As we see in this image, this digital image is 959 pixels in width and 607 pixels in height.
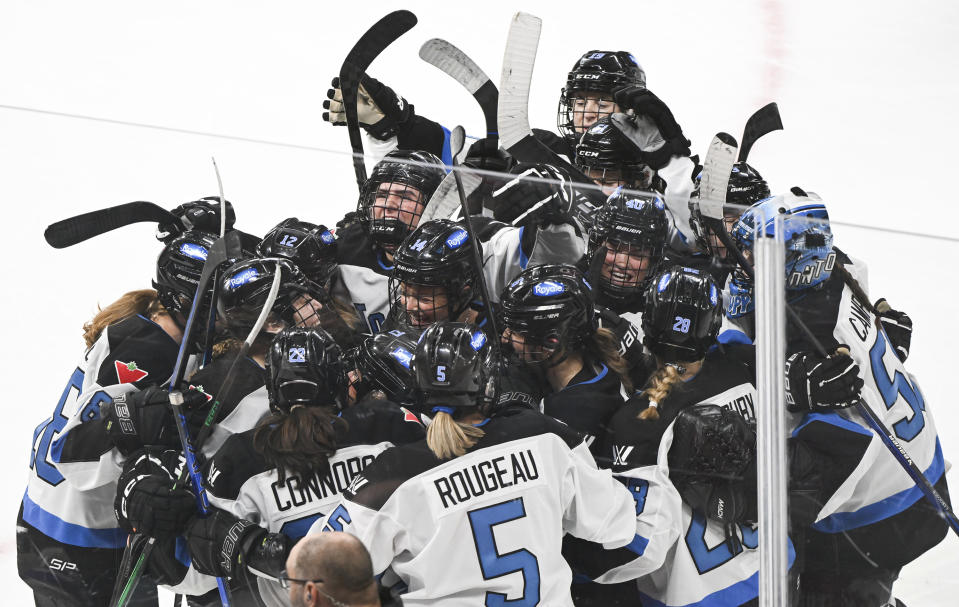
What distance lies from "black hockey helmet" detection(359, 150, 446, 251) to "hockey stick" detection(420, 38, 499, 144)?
0.17m

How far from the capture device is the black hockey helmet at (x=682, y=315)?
1671 millimetres

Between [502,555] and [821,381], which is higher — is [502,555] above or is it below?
below

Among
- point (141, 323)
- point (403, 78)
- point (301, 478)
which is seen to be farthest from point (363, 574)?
point (403, 78)

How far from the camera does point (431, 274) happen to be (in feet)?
6.64

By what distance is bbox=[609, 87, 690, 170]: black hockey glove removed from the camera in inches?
105

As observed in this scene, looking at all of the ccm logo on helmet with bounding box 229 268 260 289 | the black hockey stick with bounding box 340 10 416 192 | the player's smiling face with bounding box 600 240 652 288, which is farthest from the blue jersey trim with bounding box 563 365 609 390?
the black hockey stick with bounding box 340 10 416 192

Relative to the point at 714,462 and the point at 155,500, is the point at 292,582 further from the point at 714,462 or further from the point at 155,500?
the point at 714,462

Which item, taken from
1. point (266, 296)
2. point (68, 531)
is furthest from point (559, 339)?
point (68, 531)

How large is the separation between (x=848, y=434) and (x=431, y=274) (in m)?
0.82

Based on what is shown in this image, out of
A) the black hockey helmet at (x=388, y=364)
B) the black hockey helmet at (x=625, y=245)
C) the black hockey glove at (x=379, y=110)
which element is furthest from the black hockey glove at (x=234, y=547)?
the black hockey glove at (x=379, y=110)

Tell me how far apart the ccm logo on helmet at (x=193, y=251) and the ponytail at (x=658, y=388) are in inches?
Answer: 34.5

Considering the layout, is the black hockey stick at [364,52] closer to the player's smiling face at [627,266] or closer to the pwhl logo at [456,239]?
the pwhl logo at [456,239]

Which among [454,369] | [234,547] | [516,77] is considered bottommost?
[234,547]

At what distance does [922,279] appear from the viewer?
1.51 m
